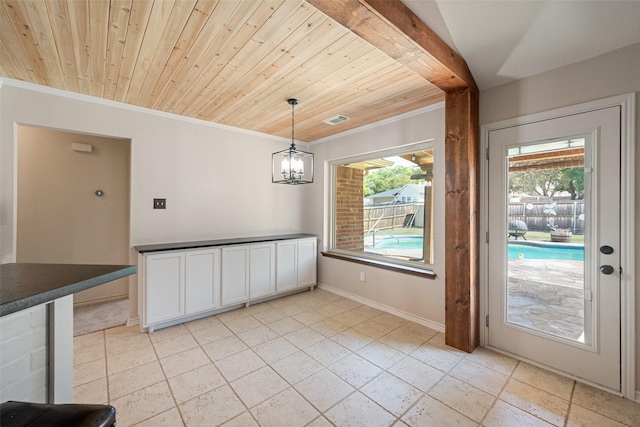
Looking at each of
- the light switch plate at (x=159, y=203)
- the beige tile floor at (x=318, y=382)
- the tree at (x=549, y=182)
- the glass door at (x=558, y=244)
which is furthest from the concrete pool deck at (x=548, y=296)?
the light switch plate at (x=159, y=203)

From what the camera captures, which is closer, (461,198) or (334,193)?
(461,198)

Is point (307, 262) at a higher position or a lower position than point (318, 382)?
higher

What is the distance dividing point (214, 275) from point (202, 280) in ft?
0.47

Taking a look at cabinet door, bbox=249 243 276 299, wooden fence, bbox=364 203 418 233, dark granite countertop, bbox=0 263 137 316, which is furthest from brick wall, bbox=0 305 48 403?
wooden fence, bbox=364 203 418 233

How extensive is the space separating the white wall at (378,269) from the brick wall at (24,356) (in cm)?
301

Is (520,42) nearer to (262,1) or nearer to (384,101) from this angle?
(384,101)

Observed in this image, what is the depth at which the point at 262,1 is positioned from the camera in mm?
1484

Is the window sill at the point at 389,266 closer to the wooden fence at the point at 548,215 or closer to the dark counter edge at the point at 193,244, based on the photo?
the dark counter edge at the point at 193,244

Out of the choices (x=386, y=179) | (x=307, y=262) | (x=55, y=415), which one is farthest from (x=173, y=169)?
(x=55, y=415)

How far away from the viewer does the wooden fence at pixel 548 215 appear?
2.03 metres

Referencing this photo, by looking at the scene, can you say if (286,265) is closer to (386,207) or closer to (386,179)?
(386,207)

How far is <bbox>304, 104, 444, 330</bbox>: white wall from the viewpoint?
9.44ft

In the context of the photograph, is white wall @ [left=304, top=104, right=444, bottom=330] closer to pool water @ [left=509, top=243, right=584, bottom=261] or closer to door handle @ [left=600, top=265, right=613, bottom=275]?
pool water @ [left=509, top=243, right=584, bottom=261]

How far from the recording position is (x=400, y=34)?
1.52 meters
